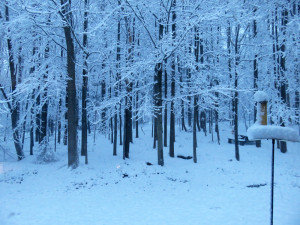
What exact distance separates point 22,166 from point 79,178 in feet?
15.7

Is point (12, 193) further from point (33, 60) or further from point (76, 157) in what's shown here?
point (33, 60)

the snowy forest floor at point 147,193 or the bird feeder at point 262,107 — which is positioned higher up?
the bird feeder at point 262,107

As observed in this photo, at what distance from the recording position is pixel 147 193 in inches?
319

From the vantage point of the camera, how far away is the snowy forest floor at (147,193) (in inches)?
232

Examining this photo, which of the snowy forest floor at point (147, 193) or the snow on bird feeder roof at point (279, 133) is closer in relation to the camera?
the snow on bird feeder roof at point (279, 133)

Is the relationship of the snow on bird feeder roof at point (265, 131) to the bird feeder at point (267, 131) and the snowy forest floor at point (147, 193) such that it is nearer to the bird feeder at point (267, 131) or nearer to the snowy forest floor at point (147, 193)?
the bird feeder at point (267, 131)

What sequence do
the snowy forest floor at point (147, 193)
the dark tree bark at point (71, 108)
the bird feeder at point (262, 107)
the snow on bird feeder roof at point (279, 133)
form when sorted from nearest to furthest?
1. the snow on bird feeder roof at point (279, 133)
2. the bird feeder at point (262, 107)
3. the snowy forest floor at point (147, 193)
4. the dark tree bark at point (71, 108)

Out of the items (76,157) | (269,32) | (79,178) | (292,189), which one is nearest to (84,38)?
(76,157)

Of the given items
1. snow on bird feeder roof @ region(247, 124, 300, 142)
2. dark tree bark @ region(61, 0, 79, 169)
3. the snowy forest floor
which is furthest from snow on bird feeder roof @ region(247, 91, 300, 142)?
dark tree bark @ region(61, 0, 79, 169)

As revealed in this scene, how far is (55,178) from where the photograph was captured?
9.93m

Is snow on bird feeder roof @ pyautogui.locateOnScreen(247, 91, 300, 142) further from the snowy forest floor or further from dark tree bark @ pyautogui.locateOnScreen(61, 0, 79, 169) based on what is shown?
dark tree bark @ pyautogui.locateOnScreen(61, 0, 79, 169)

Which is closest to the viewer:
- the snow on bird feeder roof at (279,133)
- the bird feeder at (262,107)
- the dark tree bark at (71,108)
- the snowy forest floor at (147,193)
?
the snow on bird feeder roof at (279,133)

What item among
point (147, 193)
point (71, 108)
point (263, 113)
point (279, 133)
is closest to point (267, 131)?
point (279, 133)

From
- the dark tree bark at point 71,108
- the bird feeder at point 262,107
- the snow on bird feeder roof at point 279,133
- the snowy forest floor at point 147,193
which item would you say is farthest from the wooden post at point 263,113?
the dark tree bark at point 71,108
